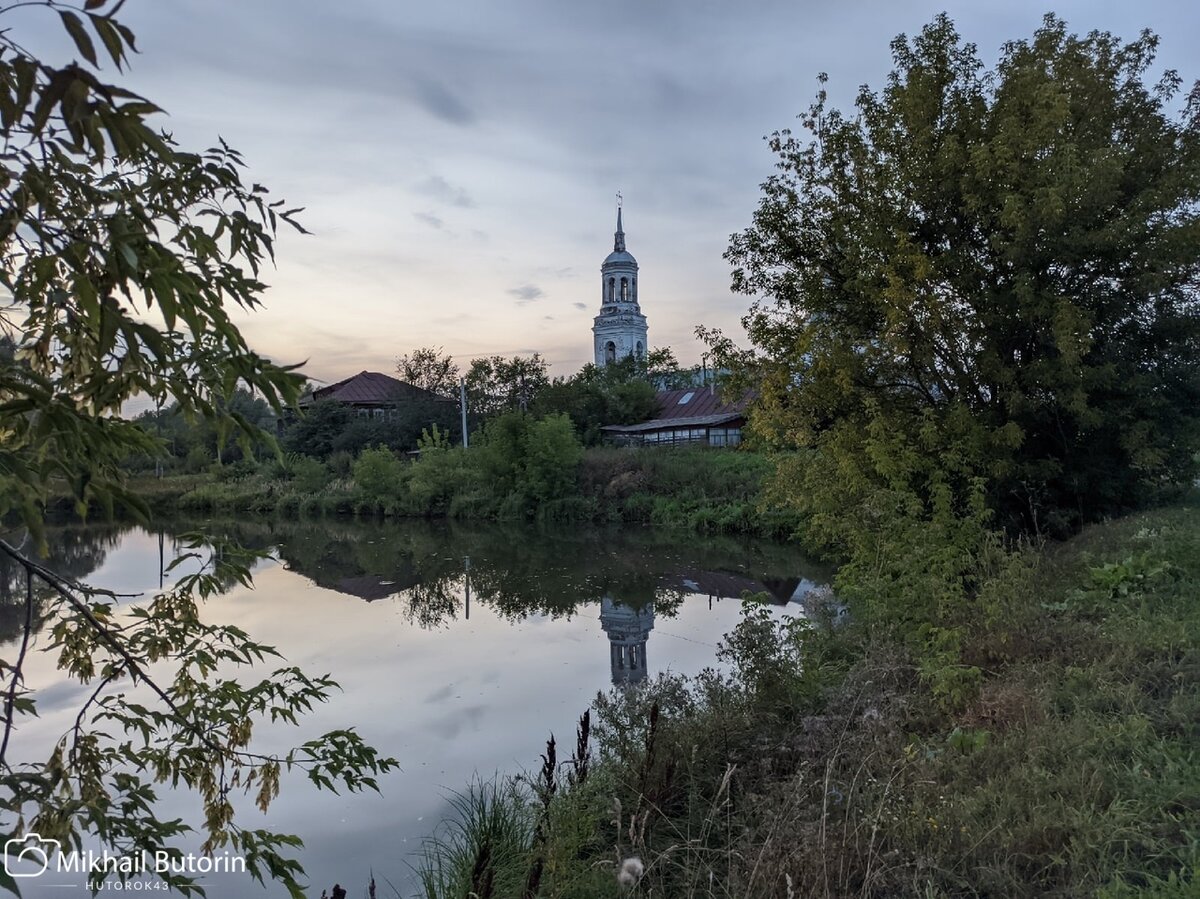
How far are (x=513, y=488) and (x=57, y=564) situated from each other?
16.0m

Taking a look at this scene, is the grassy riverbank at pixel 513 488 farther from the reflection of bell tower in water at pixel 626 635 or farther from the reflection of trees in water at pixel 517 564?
the reflection of bell tower in water at pixel 626 635

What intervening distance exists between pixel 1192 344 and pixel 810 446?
4.98 metres

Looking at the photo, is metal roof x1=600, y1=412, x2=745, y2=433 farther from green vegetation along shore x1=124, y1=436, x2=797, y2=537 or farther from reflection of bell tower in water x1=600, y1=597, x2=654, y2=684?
reflection of bell tower in water x1=600, y1=597, x2=654, y2=684

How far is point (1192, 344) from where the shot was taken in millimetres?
10258

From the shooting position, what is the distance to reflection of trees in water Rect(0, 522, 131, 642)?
1065cm

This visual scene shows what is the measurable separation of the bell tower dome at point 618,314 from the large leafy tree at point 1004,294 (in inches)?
1953

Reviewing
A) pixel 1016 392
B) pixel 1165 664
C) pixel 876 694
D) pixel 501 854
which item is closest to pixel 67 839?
pixel 501 854

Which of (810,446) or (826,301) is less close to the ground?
(826,301)

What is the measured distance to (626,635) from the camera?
11.7 meters

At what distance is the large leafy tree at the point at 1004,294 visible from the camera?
9.64m

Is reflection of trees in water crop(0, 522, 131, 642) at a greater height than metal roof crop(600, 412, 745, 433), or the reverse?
metal roof crop(600, 412, 745, 433)

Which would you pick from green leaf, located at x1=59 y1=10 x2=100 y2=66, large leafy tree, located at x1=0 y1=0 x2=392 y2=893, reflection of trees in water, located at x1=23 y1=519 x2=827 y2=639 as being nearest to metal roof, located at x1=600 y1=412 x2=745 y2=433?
reflection of trees in water, located at x1=23 y1=519 x2=827 y2=639

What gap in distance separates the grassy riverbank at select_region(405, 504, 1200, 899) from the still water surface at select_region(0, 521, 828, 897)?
815 mm

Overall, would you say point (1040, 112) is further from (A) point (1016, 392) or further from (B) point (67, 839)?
(B) point (67, 839)
